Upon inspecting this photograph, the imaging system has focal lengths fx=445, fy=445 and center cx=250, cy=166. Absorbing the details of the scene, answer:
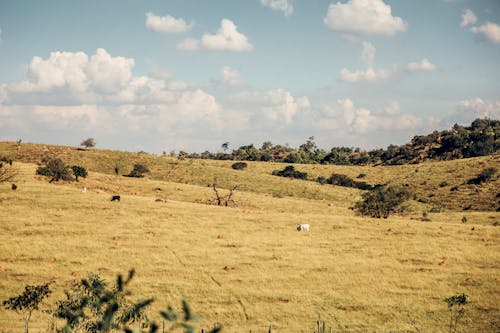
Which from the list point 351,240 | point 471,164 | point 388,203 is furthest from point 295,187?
point 351,240

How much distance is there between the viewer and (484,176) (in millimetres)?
96750

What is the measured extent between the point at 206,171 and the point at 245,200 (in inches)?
1398

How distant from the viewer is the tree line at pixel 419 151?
148250 millimetres

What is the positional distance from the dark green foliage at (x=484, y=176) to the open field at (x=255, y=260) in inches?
2140

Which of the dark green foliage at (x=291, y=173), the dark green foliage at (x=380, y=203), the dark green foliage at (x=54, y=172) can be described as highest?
the dark green foliage at (x=291, y=173)

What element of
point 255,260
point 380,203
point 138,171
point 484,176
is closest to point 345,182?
point 484,176

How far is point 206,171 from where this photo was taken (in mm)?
108688

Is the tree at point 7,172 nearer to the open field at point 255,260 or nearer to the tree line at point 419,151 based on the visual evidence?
the open field at point 255,260

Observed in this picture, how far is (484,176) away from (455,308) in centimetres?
7536

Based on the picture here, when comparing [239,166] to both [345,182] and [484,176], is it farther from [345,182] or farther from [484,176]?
[484,176]

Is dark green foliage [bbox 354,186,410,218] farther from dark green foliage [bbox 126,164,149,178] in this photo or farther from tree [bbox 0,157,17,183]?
dark green foliage [bbox 126,164,149,178]

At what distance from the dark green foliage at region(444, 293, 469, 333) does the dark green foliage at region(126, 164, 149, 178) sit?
3005 inches

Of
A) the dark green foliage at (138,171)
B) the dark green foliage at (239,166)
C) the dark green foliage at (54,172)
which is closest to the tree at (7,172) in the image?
the dark green foliage at (54,172)

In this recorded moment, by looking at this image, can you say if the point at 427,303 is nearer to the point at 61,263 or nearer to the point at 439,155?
the point at 61,263
